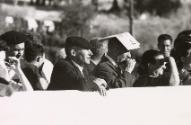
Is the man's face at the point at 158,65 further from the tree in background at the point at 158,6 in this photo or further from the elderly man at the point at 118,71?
the tree in background at the point at 158,6

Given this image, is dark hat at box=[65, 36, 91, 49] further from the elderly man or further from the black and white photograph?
the elderly man

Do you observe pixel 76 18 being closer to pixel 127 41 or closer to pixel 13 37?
pixel 127 41

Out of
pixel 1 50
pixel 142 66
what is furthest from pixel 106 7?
pixel 1 50

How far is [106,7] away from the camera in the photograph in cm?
369

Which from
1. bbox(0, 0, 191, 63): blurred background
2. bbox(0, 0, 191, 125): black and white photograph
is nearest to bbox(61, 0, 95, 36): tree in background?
bbox(0, 0, 191, 63): blurred background

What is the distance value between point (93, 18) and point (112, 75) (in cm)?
133

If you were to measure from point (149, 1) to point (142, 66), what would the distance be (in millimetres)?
1915

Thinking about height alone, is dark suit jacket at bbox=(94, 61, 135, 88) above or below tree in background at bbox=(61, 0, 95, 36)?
below

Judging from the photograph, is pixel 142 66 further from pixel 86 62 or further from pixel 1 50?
pixel 1 50

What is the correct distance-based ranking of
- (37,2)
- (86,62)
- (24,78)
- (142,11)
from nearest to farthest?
1. (24,78)
2. (86,62)
3. (37,2)
4. (142,11)

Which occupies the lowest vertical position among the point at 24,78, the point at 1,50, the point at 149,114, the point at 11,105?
the point at 149,114

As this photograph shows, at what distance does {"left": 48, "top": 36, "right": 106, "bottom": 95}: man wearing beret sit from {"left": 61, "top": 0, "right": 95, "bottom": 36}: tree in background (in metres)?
0.54

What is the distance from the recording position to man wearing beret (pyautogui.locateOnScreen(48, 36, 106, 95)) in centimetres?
244

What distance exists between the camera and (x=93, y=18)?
149 inches
